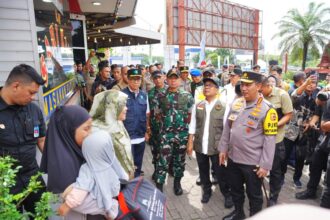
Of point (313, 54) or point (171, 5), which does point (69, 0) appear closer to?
point (171, 5)

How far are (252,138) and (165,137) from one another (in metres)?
1.36

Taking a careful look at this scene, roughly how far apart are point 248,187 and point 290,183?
1821mm

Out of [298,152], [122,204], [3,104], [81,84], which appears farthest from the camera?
[81,84]

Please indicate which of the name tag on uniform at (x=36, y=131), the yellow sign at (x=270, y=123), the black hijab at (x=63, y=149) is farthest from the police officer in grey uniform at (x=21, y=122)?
the yellow sign at (x=270, y=123)

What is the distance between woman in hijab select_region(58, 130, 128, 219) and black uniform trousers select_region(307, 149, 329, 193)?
3120 mm

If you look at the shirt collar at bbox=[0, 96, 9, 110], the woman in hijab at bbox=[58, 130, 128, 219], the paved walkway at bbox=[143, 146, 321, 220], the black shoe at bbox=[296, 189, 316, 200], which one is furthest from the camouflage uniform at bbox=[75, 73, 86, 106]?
the woman in hijab at bbox=[58, 130, 128, 219]

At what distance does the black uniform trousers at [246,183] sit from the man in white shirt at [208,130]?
473 millimetres

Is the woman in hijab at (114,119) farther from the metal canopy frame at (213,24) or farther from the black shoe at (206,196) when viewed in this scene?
the metal canopy frame at (213,24)

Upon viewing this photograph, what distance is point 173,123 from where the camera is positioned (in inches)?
145

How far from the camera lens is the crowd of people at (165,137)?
1573 millimetres

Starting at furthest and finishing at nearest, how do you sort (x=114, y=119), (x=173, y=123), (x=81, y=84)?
(x=81, y=84)
(x=173, y=123)
(x=114, y=119)

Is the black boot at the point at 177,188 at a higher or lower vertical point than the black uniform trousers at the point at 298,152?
lower

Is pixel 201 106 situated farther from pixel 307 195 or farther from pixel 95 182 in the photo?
pixel 95 182

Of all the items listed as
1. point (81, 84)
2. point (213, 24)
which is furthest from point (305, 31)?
point (81, 84)
